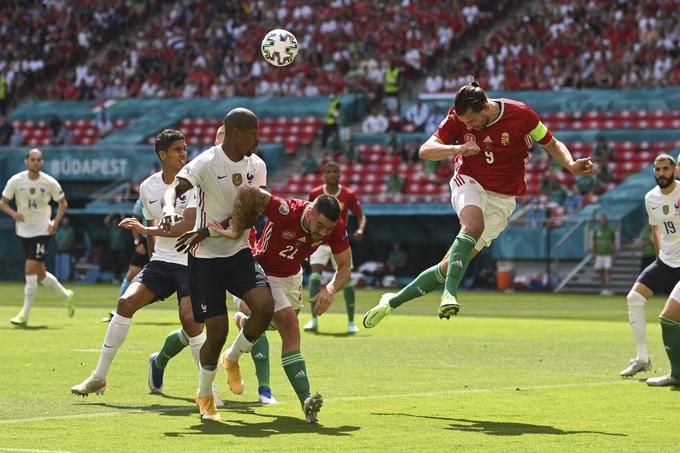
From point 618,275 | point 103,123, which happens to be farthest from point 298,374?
point 103,123

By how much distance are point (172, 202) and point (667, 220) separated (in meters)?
6.69

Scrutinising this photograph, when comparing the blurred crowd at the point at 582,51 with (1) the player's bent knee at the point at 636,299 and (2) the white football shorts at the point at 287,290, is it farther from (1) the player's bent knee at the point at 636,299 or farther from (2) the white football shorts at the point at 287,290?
(2) the white football shorts at the point at 287,290

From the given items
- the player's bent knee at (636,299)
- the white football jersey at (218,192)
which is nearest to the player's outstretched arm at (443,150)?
the white football jersey at (218,192)

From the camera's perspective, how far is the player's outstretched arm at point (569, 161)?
12039mm

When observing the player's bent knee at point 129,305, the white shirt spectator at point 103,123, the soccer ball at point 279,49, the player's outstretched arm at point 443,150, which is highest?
the soccer ball at point 279,49

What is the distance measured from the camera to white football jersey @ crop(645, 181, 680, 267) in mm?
14781

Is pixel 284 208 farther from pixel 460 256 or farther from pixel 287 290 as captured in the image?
pixel 460 256

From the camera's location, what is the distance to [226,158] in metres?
10.8

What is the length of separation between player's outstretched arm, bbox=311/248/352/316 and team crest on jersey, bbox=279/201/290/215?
56cm

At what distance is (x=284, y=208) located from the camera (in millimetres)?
11016

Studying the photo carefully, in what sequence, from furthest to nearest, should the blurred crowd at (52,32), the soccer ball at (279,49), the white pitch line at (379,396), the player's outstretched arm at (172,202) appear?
the blurred crowd at (52,32), the soccer ball at (279,49), the white pitch line at (379,396), the player's outstretched arm at (172,202)

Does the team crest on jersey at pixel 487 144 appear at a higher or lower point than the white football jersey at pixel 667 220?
higher

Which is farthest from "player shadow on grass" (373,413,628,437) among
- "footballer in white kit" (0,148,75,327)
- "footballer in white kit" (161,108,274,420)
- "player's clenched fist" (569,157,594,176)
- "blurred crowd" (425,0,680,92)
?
"blurred crowd" (425,0,680,92)

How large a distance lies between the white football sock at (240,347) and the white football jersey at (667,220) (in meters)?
5.43
